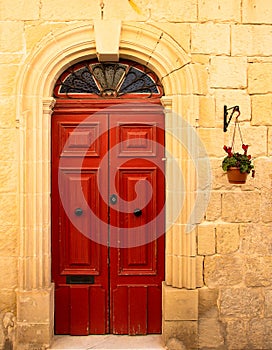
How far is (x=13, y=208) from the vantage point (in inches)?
169

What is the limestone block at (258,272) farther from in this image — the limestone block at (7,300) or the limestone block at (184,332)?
the limestone block at (7,300)

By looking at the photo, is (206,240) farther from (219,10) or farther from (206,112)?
(219,10)

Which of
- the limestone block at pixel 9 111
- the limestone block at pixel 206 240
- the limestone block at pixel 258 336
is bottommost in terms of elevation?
the limestone block at pixel 258 336

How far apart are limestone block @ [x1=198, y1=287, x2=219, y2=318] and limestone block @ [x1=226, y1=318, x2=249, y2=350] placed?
209 mm

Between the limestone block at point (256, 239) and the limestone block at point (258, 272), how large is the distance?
73mm

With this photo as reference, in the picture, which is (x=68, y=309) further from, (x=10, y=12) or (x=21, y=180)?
(x=10, y=12)

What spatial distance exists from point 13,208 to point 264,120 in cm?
274

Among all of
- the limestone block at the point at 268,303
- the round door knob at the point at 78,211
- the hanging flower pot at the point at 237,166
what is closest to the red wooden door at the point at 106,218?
the round door knob at the point at 78,211

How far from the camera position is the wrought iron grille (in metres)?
4.53

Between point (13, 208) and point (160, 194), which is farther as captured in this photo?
point (160, 194)

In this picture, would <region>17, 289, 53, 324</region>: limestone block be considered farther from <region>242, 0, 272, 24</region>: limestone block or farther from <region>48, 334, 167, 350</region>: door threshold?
<region>242, 0, 272, 24</region>: limestone block

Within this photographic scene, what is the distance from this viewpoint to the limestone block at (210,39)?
4344 millimetres

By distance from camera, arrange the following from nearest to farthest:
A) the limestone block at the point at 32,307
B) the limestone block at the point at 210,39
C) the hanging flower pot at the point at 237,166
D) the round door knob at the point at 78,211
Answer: the hanging flower pot at the point at 237,166 → the limestone block at the point at 32,307 → the limestone block at the point at 210,39 → the round door knob at the point at 78,211

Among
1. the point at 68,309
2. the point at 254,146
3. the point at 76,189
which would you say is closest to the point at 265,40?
the point at 254,146
